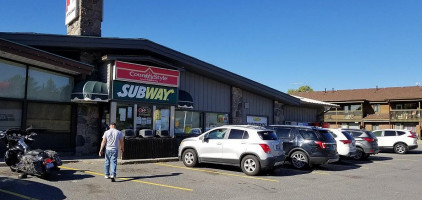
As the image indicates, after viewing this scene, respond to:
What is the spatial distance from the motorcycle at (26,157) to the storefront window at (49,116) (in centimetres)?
398

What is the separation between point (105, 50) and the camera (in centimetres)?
1577

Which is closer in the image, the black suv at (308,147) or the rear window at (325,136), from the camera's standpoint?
the black suv at (308,147)

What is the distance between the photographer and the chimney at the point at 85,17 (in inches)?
662

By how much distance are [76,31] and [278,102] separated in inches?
550

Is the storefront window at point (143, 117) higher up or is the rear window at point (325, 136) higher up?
the storefront window at point (143, 117)

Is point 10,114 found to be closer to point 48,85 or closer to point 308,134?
point 48,85

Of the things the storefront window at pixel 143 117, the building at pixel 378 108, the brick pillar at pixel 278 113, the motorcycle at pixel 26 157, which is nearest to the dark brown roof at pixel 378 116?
the building at pixel 378 108

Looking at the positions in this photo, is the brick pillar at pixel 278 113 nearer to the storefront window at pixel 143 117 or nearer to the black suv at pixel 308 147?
the black suv at pixel 308 147

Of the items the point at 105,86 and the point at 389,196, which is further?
the point at 105,86

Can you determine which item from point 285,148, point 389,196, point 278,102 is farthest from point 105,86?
point 278,102

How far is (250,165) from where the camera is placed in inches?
456

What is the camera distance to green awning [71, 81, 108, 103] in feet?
46.2

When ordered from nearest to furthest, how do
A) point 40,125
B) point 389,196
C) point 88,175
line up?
point 389,196 < point 88,175 < point 40,125

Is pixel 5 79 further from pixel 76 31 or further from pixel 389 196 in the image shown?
pixel 389 196
